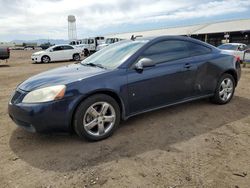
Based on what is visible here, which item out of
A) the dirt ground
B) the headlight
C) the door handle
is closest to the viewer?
the dirt ground

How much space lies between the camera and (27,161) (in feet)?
10.5

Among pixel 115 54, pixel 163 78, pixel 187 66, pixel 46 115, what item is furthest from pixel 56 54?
pixel 46 115

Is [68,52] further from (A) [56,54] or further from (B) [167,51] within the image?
(B) [167,51]

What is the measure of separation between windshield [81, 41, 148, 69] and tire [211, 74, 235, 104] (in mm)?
1981

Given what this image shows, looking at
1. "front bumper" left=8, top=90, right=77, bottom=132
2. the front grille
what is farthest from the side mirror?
the front grille

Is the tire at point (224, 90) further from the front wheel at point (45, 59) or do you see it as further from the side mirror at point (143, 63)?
the front wheel at point (45, 59)

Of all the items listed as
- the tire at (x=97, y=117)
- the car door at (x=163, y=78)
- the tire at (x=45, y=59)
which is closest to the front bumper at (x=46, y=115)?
the tire at (x=97, y=117)

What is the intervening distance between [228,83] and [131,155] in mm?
3130

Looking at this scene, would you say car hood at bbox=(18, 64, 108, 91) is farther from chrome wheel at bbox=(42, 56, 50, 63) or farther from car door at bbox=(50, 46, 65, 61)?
car door at bbox=(50, 46, 65, 61)

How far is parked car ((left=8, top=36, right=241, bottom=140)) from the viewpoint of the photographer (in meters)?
3.38

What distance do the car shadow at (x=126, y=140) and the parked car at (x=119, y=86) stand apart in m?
0.27

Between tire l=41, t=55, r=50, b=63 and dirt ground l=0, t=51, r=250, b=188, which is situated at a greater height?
tire l=41, t=55, r=50, b=63

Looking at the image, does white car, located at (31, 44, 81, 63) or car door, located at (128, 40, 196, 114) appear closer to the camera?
car door, located at (128, 40, 196, 114)

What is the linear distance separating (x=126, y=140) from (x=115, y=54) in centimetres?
157
